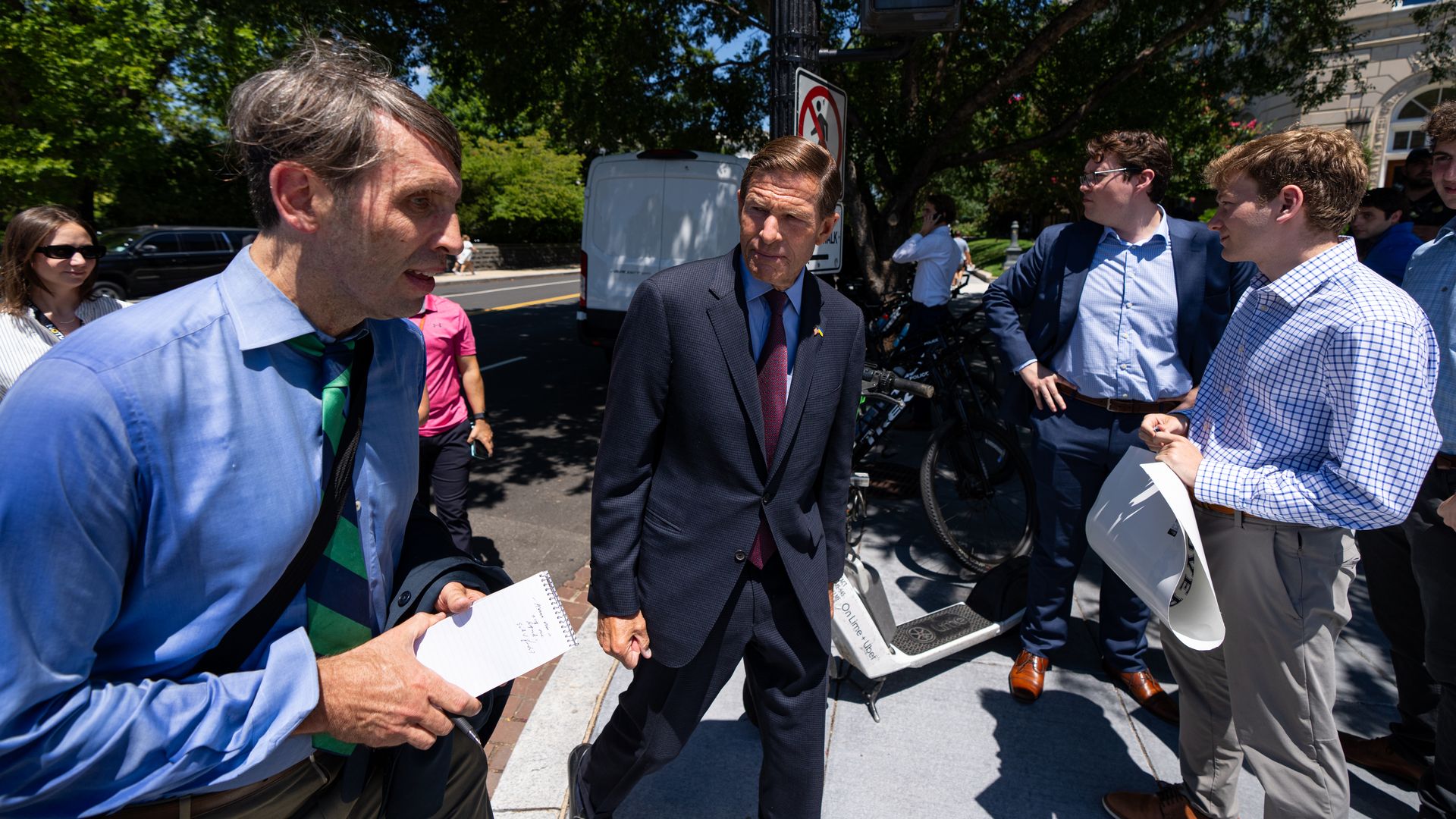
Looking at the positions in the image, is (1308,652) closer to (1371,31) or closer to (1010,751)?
(1010,751)

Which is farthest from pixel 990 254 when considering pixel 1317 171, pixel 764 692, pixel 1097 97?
pixel 764 692

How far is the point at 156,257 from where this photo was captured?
744 inches

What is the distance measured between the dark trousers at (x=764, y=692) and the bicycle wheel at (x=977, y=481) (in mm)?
2345

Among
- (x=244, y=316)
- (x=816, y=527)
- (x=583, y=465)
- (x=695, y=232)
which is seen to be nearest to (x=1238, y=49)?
(x=695, y=232)

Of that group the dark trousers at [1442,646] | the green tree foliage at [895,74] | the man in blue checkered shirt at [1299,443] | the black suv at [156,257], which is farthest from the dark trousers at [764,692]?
the black suv at [156,257]

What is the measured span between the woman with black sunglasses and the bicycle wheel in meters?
4.04

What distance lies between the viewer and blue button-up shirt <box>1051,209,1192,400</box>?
9.96 ft

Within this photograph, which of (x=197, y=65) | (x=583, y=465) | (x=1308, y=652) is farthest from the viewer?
(x=197, y=65)

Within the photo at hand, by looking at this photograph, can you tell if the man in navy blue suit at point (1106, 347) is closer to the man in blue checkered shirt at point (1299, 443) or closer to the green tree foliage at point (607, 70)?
the man in blue checkered shirt at point (1299, 443)

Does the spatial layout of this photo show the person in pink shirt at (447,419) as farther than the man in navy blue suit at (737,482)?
Yes

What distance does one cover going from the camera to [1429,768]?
8.05ft

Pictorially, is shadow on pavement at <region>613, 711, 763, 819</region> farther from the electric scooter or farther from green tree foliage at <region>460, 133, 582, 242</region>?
green tree foliage at <region>460, 133, 582, 242</region>

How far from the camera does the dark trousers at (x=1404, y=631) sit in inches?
112

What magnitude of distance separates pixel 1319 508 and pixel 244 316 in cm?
227
